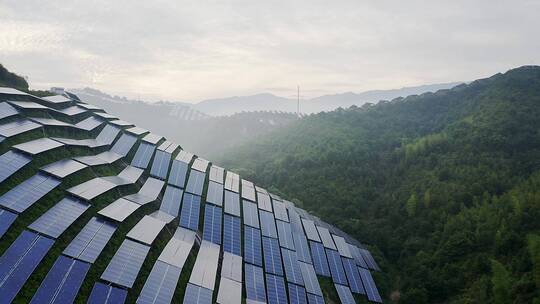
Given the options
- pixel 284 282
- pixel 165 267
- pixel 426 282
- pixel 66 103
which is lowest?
pixel 426 282

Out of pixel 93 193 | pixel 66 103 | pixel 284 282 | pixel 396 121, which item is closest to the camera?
pixel 93 193

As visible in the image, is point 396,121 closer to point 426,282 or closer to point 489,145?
point 489,145

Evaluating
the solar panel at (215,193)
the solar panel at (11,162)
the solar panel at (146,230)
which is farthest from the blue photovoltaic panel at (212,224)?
the solar panel at (11,162)

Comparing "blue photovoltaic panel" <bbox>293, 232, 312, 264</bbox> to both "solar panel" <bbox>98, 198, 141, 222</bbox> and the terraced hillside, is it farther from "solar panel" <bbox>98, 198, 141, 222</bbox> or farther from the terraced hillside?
"solar panel" <bbox>98, 198, 141, 222</bbox>

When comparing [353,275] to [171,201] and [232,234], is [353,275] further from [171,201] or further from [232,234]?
[171,201]

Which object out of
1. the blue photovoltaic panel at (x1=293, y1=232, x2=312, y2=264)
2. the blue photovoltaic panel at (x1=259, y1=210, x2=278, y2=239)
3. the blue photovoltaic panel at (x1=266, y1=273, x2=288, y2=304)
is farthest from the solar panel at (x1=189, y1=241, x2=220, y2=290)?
the blue photovoltaic panel at (x1=293, y1=232, x2=312, y2=264)

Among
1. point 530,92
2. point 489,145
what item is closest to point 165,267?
point 489,145

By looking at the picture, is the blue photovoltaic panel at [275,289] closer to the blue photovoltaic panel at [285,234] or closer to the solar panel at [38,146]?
the blue photovoltaic panel at [285,234]
